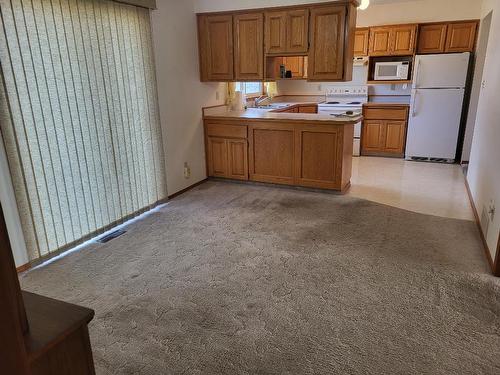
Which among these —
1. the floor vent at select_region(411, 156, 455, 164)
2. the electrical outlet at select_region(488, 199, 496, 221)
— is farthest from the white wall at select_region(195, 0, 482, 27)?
the electrical outlet at select_region(488, 199, 496, 221)

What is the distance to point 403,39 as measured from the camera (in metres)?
6.09

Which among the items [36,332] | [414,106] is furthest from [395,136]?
[36,332]

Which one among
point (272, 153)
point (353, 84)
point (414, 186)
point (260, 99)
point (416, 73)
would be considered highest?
point (416, 73)

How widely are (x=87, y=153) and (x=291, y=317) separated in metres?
2.17

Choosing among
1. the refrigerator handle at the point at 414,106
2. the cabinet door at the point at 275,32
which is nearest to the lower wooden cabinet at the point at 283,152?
the cabinet door at the point at 275,32

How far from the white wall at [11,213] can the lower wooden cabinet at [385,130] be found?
5.60m

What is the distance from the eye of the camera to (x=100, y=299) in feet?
7.83

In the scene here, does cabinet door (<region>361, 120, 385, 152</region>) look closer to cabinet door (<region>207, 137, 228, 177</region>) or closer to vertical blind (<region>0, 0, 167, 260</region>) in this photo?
cabinet door (<region>207, 137, 228, 177</region>)

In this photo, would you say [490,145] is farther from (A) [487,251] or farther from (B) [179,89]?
(B) [179,89]

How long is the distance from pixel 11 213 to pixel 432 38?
253 inches

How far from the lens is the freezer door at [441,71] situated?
5.58 metres

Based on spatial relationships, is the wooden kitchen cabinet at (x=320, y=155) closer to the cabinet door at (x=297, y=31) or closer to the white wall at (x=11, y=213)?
the cabinet door at (x=297, y=31)

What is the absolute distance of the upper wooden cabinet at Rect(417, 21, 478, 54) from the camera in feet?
18.7

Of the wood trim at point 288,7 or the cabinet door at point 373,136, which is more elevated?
the wood trim at point 288,7
